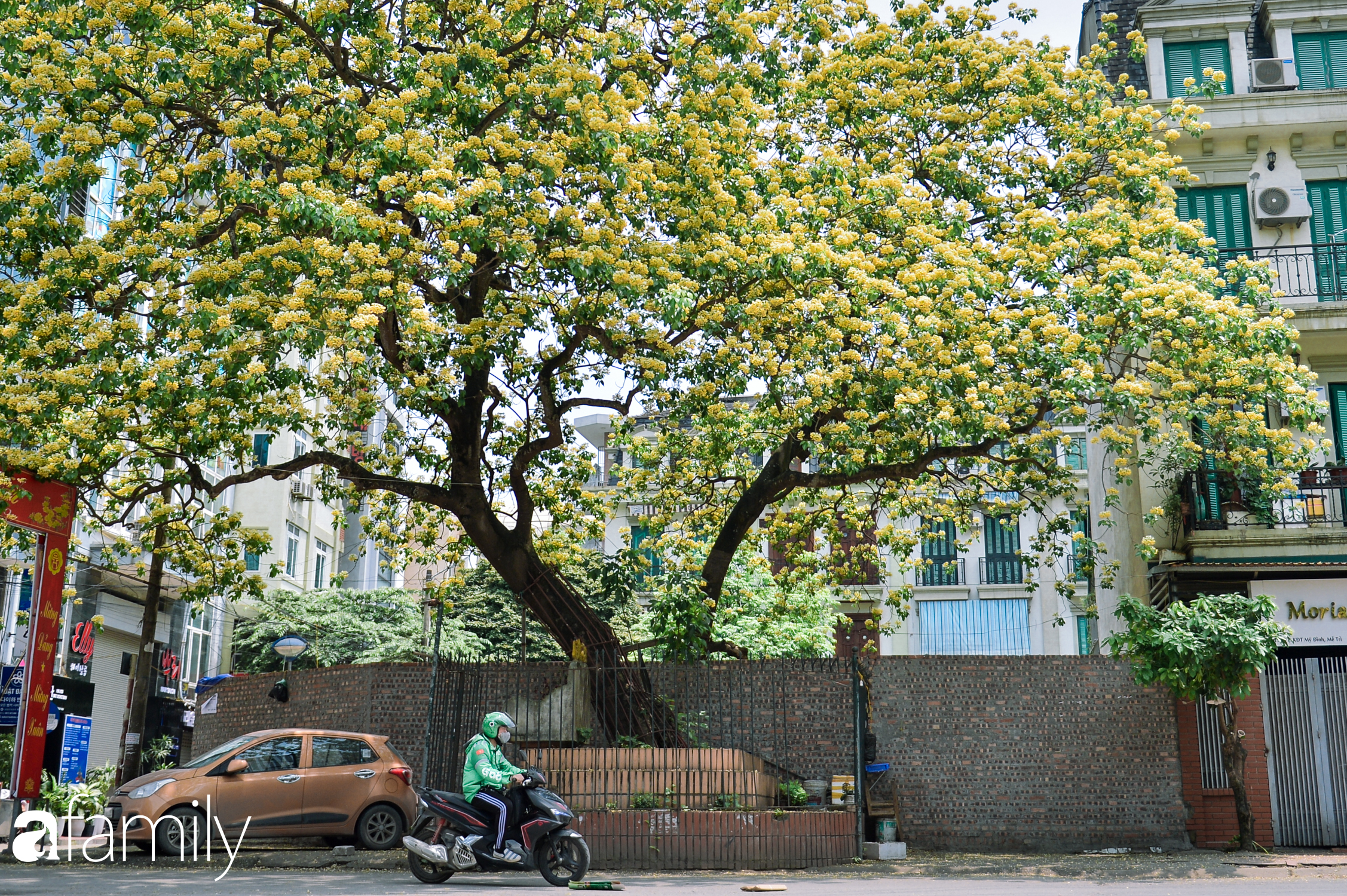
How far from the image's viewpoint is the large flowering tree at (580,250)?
37.2 feet

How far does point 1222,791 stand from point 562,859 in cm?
839

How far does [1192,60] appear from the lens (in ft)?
65.6

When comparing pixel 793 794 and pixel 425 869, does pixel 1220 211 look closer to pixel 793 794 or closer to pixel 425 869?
pixel 793 794

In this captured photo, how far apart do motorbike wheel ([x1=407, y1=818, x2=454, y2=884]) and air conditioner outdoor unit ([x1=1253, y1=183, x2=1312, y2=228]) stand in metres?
15.3

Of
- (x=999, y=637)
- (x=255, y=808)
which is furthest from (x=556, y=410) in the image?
(x=999, y=637)

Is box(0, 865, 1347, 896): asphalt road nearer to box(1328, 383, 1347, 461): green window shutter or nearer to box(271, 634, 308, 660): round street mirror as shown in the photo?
box(271, 634, 308, 660): round street mirror

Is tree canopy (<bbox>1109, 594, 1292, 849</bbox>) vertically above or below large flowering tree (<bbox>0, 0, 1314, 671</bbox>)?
below

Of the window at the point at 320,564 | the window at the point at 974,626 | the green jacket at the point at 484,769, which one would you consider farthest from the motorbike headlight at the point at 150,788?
the window at the point at 974,626

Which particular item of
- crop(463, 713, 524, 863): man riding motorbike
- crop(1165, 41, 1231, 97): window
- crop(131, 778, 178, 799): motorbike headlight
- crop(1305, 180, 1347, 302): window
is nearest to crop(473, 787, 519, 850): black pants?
crop(463, 713, 524, 863): man riding motorbike

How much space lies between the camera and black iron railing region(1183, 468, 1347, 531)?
1714 cm

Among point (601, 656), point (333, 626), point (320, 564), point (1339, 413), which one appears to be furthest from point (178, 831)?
point (320, 564)

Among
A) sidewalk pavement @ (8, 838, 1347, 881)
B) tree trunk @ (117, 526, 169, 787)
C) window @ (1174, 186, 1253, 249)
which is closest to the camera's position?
sidewalk pavement @ (8, 838, 1347, 881)

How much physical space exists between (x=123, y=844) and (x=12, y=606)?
13909 millimetres

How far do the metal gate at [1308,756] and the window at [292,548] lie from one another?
30.5 m
